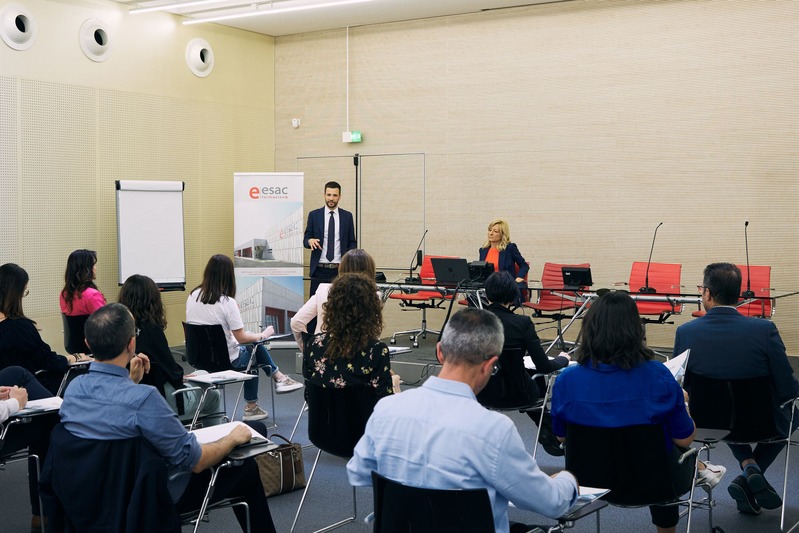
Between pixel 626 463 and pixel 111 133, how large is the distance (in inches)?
301

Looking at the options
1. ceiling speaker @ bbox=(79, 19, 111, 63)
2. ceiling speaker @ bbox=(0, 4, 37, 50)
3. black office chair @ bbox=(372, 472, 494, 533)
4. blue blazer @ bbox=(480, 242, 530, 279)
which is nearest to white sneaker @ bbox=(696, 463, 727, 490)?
black office chair @ bbox=(372, 472, 494, 533)

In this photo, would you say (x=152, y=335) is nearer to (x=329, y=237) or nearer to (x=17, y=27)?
(x=329, y=237)

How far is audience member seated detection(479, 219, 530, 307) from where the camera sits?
8.64 m

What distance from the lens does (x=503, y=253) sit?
8680mm

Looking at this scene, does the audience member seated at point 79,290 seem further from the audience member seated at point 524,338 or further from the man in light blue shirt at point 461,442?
the man in light blue shirt at point 461,442

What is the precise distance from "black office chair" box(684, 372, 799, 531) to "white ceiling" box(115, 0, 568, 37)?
6544 mm

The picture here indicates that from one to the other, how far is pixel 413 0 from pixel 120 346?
7.33m

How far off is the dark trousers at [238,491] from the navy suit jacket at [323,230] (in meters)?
5.77

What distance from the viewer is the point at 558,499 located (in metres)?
2.27

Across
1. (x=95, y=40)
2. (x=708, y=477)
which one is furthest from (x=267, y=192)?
(x=708, y=477)

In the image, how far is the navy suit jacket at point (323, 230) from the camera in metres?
9.16

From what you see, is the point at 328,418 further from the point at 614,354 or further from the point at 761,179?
the point at 761,179

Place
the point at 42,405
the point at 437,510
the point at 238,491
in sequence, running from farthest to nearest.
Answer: the point at 42,405
the point at 238,491
the point at 437,510

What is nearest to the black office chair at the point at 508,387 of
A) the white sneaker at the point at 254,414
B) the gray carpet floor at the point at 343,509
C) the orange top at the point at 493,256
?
the gray carpet floor at the point at 343,509
